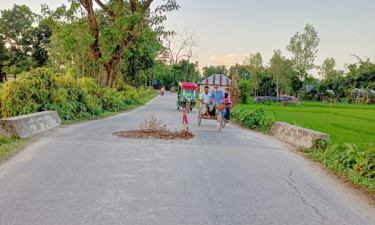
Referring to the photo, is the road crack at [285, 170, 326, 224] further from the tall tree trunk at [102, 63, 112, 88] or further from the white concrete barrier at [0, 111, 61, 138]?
the tall tree trunk at [102, 63, 112, 88]

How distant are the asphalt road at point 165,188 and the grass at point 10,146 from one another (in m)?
0.26

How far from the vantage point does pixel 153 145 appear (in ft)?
27.4

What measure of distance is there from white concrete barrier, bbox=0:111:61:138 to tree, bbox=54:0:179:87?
12.0m

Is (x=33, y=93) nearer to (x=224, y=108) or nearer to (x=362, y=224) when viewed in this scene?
(x=224, y=108)

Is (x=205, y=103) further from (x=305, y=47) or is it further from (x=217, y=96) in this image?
(x=305, y=47)

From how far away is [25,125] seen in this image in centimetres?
916

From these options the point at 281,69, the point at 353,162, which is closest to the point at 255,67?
the point at 281,69

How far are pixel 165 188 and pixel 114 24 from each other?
843 inches

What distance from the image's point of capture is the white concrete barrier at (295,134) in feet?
30.9

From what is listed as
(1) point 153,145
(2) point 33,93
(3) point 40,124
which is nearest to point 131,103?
(2) point 33,93

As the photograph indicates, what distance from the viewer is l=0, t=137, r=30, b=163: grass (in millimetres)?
6723

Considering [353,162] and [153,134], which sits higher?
[153,134]

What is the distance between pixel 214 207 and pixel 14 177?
11.4 ft

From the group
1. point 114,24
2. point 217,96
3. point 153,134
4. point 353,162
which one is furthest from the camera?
point 114,24
